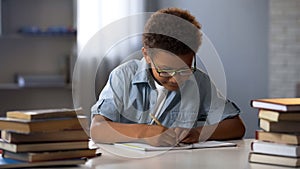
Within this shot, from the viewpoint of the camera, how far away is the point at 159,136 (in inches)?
81.8

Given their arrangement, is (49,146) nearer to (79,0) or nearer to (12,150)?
(12,150)

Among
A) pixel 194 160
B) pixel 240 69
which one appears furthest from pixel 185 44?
pixel 240 69

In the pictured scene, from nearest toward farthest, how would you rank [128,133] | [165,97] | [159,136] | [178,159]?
1. [178,159]
2. [159,136]
3. [128,133]
4. [165,97]

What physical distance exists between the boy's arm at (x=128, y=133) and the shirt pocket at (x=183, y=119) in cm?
18

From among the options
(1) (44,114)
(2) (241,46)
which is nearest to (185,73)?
(1) (44,114)

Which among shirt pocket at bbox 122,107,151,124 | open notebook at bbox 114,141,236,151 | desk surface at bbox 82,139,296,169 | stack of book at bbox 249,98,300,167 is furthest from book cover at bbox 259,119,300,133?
shirt pocket at bbox 122,107,151,124

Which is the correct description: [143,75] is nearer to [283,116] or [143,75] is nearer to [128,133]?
[128,133]

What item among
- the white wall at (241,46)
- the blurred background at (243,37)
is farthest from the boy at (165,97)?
the white wall at (241,46)

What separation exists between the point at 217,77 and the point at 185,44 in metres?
0.35

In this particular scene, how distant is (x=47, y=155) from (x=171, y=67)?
2.08 ft

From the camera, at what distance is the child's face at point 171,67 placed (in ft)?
7.20

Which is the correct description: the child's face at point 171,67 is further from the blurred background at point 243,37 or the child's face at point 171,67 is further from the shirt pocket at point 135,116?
the blurred background at point 243,37

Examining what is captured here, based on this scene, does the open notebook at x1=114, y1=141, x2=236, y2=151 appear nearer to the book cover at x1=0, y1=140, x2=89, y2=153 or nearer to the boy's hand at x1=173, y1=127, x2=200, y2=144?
the boy's hand at x1=173, y1=127, x2=200, y2=144

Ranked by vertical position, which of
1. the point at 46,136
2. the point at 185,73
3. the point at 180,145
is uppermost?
the point at 185,73
